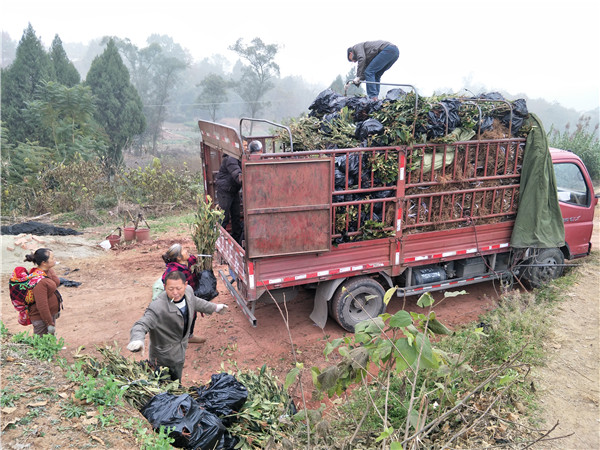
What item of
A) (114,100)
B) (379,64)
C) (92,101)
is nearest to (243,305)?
(379,64)

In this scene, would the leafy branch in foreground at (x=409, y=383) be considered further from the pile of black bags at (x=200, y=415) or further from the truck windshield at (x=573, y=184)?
the truck windshield at (x=573, y=184)

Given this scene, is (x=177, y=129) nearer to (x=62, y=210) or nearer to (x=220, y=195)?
(x=62, y=210)

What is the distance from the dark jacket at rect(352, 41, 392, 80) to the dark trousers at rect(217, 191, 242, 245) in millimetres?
3609

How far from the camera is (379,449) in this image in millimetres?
2682

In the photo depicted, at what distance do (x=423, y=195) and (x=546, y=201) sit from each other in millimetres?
1957

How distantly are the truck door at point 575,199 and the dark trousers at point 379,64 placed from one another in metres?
3.21

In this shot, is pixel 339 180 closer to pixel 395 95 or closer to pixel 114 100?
pixel 395 95

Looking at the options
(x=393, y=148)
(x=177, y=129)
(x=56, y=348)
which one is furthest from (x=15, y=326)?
(x=177, y=129)

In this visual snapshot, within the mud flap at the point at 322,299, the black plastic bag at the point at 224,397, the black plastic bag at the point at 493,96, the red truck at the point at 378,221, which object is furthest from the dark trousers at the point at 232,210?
the black plastic bag at the point at 493,96

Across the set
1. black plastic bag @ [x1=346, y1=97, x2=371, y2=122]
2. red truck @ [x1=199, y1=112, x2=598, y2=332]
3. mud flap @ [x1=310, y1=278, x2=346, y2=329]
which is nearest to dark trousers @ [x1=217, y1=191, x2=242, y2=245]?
red truck @ [x1=199, y1=112, x2=598, y2=332]

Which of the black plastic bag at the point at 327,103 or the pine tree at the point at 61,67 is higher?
the pine tree at the point at 61,67

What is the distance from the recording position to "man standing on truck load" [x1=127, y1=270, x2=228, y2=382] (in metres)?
3.44

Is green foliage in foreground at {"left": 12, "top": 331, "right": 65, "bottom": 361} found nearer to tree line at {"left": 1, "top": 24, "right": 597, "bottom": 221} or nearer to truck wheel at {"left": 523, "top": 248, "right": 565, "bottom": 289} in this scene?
truck wheel at {"left": 523, "top": 248, "right": 565, "bottom": 289}

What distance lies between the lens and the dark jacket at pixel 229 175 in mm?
5758
